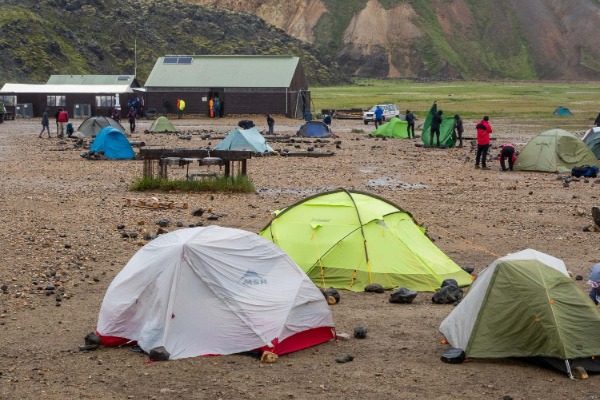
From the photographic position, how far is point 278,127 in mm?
55500

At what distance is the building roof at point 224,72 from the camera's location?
220 ft

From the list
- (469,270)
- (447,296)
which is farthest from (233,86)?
(447,296)

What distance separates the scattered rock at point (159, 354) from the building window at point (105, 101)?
2273 inches

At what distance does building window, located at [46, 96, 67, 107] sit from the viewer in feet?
219

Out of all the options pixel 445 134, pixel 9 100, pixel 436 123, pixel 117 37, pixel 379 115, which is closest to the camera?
pixel 436 123

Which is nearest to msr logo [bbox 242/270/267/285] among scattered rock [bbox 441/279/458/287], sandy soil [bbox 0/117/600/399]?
sandy soil [bbox 0/117/600/399]

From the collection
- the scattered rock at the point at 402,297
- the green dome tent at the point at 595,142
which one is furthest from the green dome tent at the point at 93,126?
the scattered rock at the point at 402,297

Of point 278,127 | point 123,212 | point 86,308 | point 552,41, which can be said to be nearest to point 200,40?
point 278,127

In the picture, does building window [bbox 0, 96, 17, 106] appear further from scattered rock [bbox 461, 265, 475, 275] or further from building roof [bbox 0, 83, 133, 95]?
scattered rock [bbox 461, 265, 475, 275]

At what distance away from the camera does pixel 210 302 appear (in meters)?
10.8

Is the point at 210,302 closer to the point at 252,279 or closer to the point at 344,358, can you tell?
the point at 252,279

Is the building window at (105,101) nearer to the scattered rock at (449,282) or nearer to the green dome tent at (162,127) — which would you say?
the green dome tent at (162,127)

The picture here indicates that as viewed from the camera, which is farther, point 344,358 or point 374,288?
point 374,288

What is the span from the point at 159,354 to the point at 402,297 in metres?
4.16
